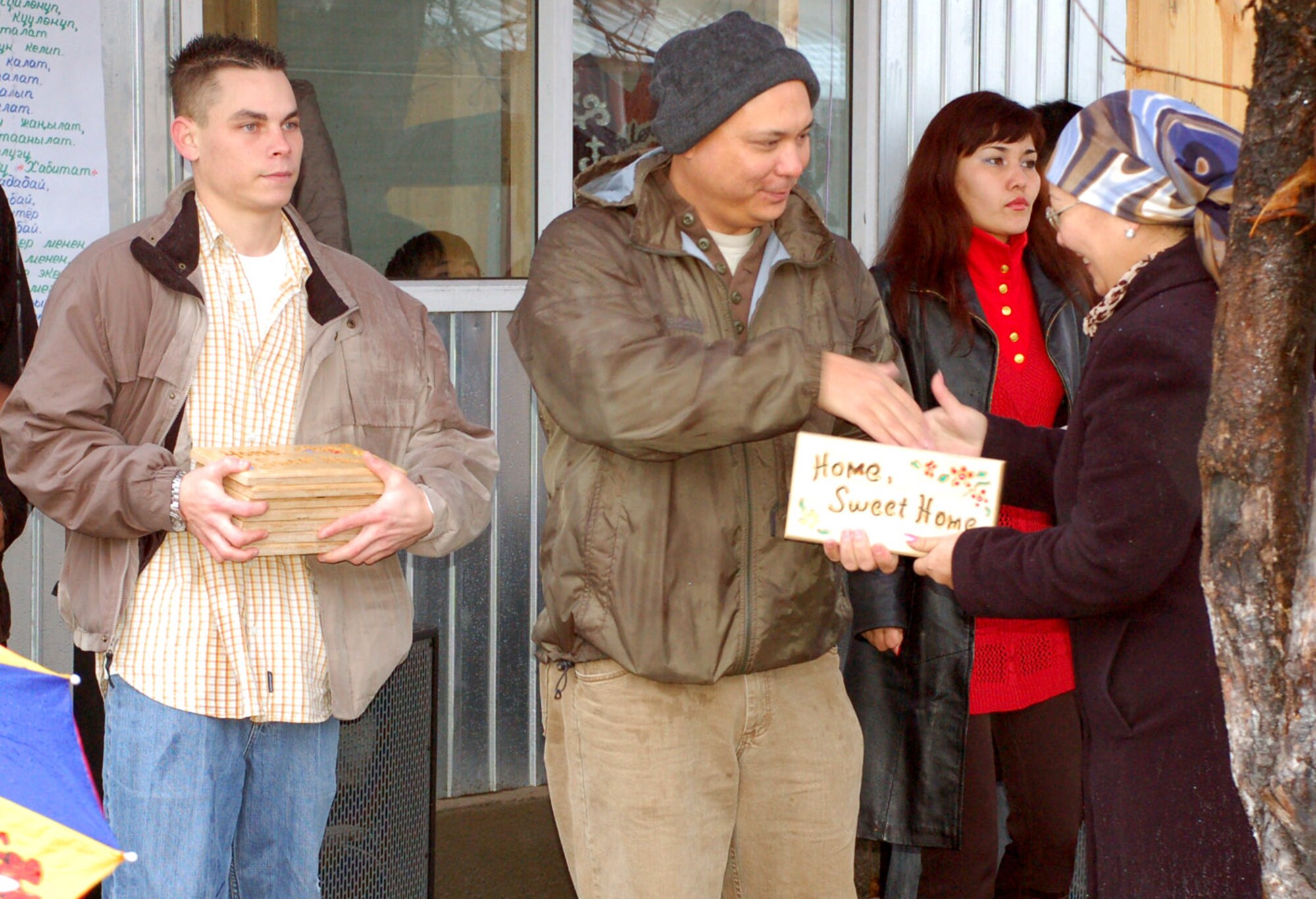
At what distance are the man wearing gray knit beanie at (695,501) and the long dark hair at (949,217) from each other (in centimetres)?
111

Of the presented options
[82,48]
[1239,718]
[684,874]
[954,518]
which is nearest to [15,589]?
[82,48]

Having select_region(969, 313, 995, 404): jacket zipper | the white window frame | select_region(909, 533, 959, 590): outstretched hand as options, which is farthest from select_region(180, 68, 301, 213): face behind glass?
Result: select_region(969, 313, 995, 404): jacket zipper

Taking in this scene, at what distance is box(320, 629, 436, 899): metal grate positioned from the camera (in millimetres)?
3543

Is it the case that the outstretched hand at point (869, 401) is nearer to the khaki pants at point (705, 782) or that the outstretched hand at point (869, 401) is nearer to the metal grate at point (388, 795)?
the khaki pants at point (705, 782)

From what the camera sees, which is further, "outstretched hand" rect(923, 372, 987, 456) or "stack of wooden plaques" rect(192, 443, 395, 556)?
"outstretched hand" rect(923, 372, 987, 456)

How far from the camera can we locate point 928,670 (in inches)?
Result: 155

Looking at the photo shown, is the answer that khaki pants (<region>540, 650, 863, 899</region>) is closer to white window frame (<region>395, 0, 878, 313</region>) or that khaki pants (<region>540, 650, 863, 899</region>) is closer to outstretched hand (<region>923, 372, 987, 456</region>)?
outstretched hand (<region>923, 372, 987, 456</region>)

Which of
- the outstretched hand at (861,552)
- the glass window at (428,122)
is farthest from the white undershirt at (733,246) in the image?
the glass window at (428,122)

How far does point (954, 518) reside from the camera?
8.96 feet

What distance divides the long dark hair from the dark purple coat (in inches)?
62.5

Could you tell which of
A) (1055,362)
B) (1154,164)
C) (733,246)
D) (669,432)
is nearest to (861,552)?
(669,432)

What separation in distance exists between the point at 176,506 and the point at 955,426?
5.08 ft

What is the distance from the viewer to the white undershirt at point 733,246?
9.77 ft

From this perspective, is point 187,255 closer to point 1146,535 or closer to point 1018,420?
point 1146,535
